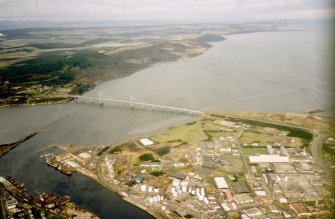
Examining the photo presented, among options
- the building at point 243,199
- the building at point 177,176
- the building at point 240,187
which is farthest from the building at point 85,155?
the building at point 243,199

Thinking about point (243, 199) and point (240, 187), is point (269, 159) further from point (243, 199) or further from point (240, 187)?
point (243, 199)

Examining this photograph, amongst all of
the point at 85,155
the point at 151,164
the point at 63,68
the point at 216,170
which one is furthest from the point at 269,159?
the point at 63,68

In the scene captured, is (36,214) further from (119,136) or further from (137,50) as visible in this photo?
(137,50)

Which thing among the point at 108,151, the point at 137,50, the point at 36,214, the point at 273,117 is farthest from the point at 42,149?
the point at 137,50

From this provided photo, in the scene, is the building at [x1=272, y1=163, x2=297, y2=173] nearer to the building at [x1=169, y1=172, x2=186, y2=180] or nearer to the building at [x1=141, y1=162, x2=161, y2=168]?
the building at [x1=169, y1=172, x2=186, y2=180]

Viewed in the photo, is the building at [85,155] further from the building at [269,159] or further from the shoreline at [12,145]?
the building at [269,159]

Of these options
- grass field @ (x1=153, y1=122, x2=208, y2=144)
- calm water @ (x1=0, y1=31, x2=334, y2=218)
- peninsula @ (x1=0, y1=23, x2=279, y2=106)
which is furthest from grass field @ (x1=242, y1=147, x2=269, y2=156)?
peninsula @ (x1=0, y1=23, x2=279, y2=106)

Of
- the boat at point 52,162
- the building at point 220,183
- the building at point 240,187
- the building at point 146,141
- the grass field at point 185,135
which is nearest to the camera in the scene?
the building at point 240,187
